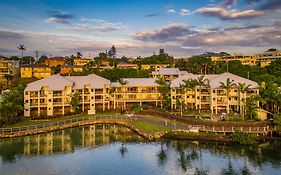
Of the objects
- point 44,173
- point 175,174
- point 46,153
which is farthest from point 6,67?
point 175,174

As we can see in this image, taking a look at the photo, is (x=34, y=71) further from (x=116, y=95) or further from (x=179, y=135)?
(x=179, y=135)

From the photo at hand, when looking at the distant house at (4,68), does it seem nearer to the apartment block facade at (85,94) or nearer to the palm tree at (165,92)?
the apartment block facade at (85,94)

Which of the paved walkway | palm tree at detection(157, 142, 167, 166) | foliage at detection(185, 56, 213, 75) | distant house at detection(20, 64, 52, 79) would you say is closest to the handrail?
the paved walkway

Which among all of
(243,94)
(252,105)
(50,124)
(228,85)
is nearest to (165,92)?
(228,85)

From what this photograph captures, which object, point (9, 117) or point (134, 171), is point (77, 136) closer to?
point (9, 117)

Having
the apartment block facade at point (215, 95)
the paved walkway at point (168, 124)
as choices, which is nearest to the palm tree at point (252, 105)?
the apartment block facade at point (215, 95)

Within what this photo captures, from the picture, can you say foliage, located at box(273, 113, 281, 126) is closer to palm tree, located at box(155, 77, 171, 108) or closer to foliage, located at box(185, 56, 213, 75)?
palm tree, located at box(155, 77, 171, 108)
